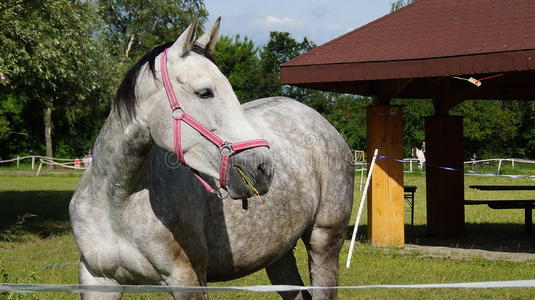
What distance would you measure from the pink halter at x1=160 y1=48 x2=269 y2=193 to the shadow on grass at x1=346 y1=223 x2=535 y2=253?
8.45 metres

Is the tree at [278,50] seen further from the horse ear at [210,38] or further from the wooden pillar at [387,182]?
the horse ear at [210,38]

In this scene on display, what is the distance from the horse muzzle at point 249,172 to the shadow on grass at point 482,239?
841 centimetres

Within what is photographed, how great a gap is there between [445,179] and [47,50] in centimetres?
716

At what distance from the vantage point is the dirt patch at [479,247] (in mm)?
9664

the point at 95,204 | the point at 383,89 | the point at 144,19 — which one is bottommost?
the point at 95,204

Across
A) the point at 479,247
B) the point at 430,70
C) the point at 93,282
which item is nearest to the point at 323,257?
the point at 93,282

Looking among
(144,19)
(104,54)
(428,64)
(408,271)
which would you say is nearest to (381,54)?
(428,64)

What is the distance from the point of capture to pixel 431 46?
30.3 feet

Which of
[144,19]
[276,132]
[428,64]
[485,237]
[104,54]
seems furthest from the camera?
[144,19]

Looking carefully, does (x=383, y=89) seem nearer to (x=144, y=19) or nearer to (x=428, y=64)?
(x=428, y=64)

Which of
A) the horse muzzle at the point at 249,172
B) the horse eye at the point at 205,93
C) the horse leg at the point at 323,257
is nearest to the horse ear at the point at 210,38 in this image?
the horse eye at the point at 205,93

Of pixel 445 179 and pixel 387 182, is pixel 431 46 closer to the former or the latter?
pixel 387 182

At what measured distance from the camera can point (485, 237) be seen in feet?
38.8

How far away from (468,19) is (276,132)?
6.75 metres
